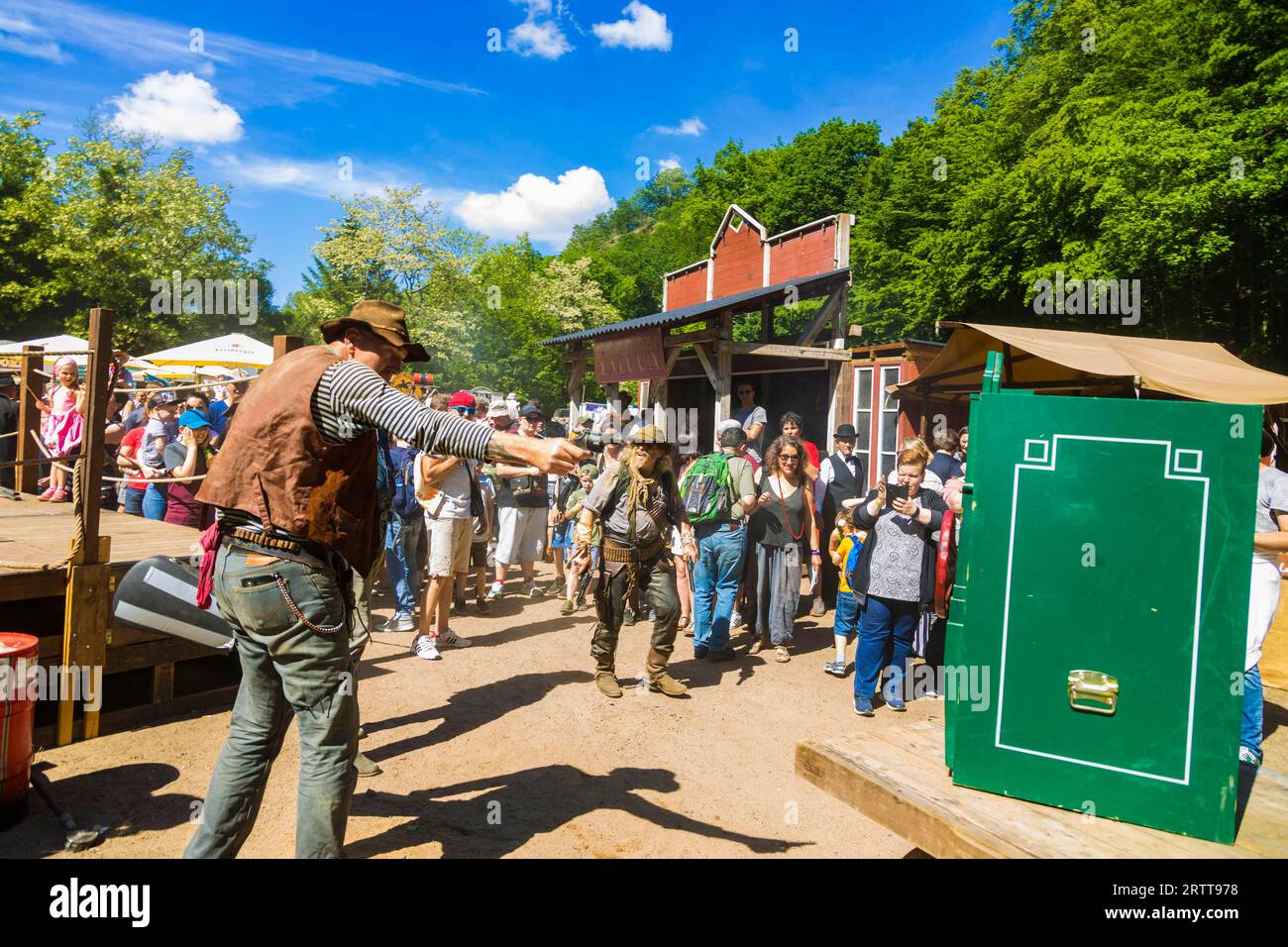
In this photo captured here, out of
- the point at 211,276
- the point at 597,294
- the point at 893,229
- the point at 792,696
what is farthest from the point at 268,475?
the point at 597,294

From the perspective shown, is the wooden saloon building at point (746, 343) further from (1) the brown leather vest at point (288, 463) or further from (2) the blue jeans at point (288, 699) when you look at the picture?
(2) the blue jeans at point (288, 699)

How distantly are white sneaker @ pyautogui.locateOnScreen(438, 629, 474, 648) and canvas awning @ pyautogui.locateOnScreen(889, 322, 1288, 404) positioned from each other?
4.38 m

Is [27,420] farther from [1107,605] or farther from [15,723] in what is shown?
[1107,605]

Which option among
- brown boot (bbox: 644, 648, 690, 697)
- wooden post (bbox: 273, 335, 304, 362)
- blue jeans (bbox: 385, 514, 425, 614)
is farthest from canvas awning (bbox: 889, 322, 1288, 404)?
blue jeans (bbox: 385, 514, 425, 614)

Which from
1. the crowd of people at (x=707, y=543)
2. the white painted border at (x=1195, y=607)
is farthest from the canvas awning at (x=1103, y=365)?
the white painted border at (x=1195, y=607)

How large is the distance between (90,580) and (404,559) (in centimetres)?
291

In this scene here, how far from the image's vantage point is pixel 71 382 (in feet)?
26.2

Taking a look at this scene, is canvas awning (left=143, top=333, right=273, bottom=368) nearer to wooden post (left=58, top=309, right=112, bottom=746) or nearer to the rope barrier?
the rope barrier

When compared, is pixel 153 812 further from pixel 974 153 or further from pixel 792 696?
pixel 974 153

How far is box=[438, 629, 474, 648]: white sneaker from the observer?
6.72m

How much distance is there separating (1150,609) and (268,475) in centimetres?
269

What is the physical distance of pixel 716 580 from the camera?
6715 mm

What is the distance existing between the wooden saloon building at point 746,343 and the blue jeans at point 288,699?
9.25 metres

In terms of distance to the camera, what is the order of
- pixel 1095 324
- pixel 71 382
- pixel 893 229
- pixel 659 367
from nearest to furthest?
pixel 71 382, pixel 659 367, pixel 1095 324, pixel 893 229
